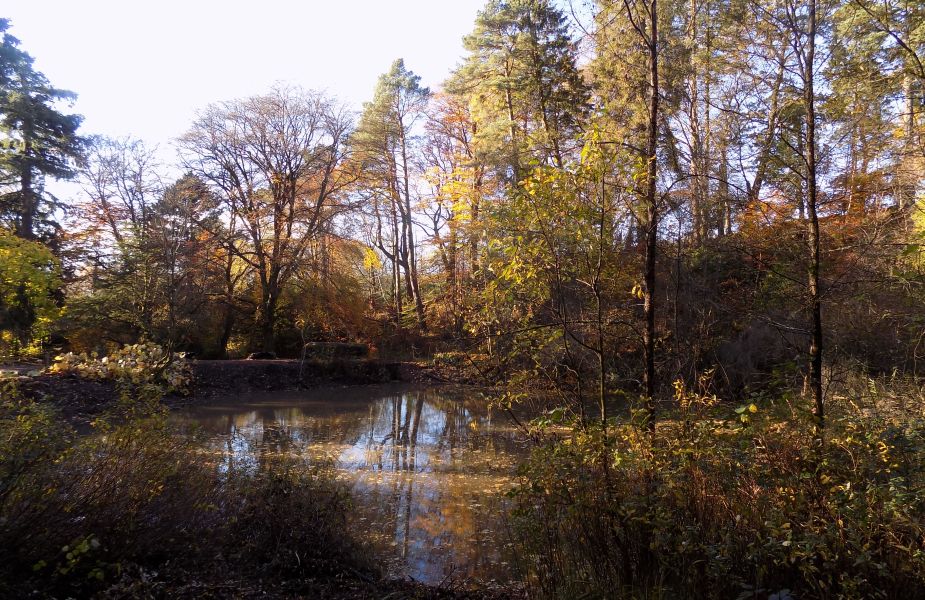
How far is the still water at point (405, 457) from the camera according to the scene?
5820mm

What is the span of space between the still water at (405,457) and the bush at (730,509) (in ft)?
4.44

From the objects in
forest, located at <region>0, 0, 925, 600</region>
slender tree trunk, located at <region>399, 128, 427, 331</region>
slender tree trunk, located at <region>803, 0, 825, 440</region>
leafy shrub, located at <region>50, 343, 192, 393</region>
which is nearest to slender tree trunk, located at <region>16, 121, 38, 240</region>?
leafy shrub, located at <region>50, 343, 192, 393</region>

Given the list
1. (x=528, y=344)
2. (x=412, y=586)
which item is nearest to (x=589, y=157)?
(x=528, y=344)

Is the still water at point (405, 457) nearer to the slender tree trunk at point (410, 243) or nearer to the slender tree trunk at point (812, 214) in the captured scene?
the slender tree trunk at point (812, 214)

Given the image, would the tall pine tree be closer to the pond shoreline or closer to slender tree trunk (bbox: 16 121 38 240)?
slender tree trunk (bbox: 16 121 38 240)

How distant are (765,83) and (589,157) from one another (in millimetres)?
2062

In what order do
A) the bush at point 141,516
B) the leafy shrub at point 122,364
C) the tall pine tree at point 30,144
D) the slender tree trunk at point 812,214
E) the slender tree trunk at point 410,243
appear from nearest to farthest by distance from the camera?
the bush at point 141,516
the slender tree trunk at point 812,214
the leafy shrub at point 122,364
the tall pine tree at point 30,144
the slender tree trunk at point 410,243

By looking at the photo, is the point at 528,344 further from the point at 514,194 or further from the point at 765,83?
Result: the point at 765,83

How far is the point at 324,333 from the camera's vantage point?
85.6 ft

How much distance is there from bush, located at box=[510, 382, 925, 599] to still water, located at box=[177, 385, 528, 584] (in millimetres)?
1354

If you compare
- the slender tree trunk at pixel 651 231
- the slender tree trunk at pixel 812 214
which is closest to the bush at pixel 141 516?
the slender tree trunk at pixel 651 231

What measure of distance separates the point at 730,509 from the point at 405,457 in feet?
24.4

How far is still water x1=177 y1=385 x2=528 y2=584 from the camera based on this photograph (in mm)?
5820

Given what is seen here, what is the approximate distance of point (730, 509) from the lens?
3238mm
